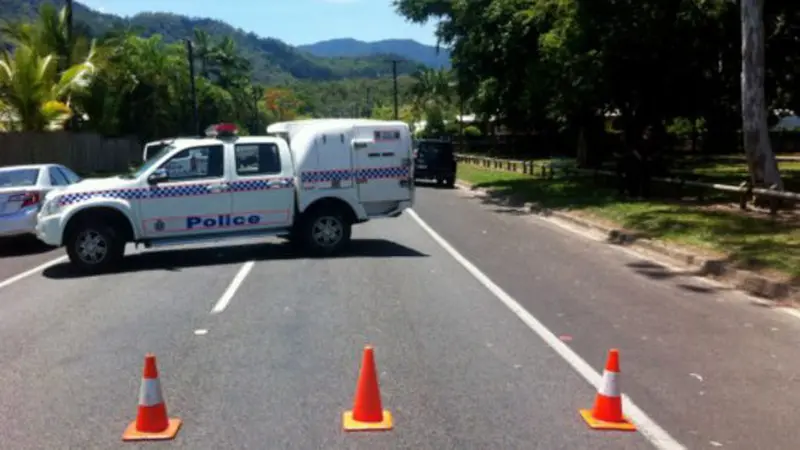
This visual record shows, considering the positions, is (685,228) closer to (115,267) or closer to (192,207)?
(192,207)

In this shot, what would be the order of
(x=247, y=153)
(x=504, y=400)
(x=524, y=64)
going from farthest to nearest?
(x=524, y=64), (x=247, y=153), (x=504, y=400)

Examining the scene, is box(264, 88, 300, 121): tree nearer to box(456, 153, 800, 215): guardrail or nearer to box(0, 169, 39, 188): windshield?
box(456, 153, 800, 215): guardrail

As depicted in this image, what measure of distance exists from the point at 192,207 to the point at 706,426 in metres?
9.14

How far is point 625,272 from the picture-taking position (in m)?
12.5

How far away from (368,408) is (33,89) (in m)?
30.8

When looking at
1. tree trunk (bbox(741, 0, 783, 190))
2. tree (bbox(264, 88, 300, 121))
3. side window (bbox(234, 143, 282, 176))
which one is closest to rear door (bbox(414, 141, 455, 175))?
tree trunk (bbox(741, 0, 783, 190))

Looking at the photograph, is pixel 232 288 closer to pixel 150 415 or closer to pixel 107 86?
pixel 150 415

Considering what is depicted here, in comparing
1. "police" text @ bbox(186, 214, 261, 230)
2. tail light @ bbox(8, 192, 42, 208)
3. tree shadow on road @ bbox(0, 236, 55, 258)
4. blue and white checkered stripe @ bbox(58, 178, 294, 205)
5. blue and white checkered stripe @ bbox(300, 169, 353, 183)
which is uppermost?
blue and white checkered stripe @ bbox(300, 169, 353, 183)

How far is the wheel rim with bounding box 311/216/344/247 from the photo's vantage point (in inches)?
549

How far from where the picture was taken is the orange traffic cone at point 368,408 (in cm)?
567

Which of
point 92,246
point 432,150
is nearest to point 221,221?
point 92,246

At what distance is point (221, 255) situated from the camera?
14484mm

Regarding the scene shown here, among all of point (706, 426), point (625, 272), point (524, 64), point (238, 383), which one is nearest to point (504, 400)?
point (706, 426)

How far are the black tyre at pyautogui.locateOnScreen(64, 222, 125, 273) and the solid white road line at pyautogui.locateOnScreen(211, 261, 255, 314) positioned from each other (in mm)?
1948
